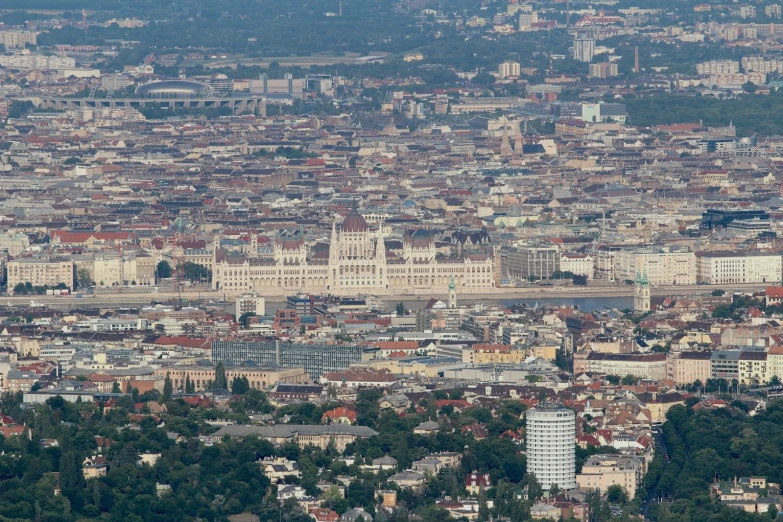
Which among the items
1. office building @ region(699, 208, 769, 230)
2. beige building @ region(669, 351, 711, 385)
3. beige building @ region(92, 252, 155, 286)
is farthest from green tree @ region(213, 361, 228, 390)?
office building @ region(699, 208, 769, 230)

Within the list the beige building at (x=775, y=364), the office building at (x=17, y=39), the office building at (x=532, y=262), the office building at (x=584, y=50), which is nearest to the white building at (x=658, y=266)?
the office building at (x=532, y=262)

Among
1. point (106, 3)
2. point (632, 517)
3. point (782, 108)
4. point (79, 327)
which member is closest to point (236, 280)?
point (79, 327)

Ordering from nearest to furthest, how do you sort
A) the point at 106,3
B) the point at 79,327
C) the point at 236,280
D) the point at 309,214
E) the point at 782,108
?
the point at 79,327, the point at 236,280, the point at 309,214, the point at 782,108, the point at 106,3

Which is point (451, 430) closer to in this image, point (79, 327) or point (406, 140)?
point (79, 327)

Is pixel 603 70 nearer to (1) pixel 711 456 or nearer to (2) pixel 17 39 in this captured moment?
(2) pixel 17 39

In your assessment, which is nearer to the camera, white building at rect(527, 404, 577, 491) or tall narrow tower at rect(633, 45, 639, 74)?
white building at rect(527, 404, 577, 491)

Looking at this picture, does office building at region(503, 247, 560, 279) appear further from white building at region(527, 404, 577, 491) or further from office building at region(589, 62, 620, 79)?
office building at region(589, 62, 620, 79)

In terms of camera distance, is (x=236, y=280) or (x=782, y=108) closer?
(x=236, y=280)
